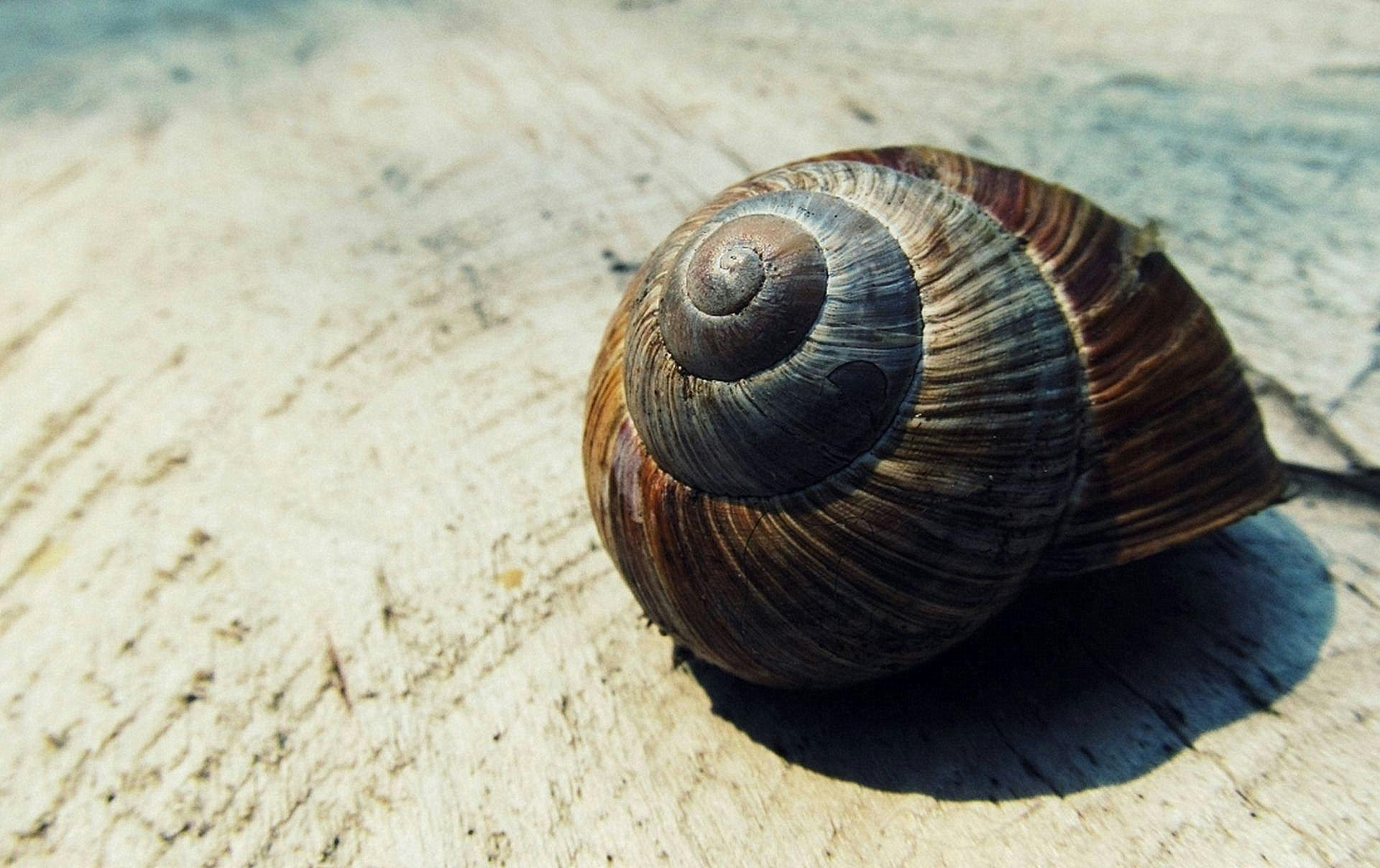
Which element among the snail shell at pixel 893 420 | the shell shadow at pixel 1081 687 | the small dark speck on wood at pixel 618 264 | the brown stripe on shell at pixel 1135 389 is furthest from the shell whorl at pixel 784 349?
the small dark speck on wood at pixel 618 264

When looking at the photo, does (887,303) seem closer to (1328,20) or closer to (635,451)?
(635,451)

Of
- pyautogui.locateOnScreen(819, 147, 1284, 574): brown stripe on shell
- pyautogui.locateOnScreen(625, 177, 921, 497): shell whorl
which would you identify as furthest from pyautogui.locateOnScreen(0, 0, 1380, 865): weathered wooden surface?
pyautogui.locateOnScreen(625, 177, 921, 497): shell whorl

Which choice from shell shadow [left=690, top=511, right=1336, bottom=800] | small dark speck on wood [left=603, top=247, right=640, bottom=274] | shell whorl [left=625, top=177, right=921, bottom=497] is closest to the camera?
shell whorl [left=625, top=177, right=921, bottom=497]

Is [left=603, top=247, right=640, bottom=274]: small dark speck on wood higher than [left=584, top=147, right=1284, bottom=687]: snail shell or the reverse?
the reverse

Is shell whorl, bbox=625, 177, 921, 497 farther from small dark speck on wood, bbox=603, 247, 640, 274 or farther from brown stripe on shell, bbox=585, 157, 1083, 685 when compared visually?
small dark speck on wood, bbox=603, 247, 640, 274

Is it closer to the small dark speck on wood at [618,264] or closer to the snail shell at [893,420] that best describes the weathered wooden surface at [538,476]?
the small dark speck on wood at [618,264]

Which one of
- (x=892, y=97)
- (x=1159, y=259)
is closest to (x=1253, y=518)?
(x=1159, y=259)

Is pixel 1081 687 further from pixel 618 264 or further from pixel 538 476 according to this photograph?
pixel 618 264
